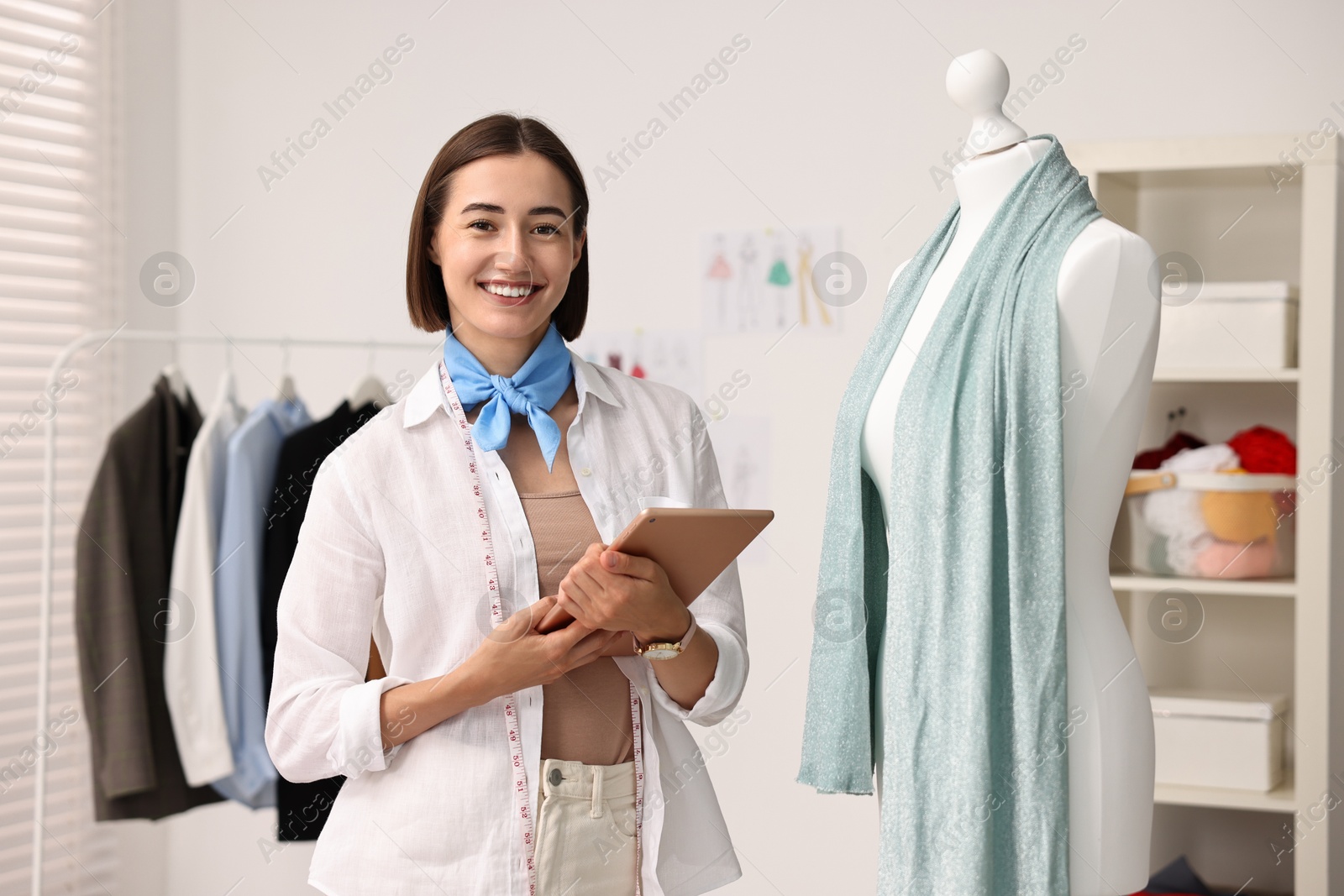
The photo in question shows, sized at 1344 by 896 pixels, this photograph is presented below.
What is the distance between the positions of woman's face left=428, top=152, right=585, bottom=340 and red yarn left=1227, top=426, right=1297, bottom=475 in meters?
1.77

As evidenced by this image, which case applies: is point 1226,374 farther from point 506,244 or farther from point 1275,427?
point 506,244

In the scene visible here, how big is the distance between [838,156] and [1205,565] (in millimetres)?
1375

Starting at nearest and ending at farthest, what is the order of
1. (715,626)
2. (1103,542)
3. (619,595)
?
(619,595)
(1103,542)
(715,626)

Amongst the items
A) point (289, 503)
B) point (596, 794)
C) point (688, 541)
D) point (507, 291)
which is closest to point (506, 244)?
point (507, 291)

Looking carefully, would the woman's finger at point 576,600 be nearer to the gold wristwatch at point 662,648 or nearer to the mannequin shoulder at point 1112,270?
the gold wristwatch at point 662,648

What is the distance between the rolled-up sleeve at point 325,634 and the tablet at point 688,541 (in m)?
0.23

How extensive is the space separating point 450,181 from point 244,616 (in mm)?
1624

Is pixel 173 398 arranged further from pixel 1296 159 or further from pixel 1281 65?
pixel 1281 65

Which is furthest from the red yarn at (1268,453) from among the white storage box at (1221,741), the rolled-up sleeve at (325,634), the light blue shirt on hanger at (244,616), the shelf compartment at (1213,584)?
the light blue shirt on hanger at (244,616)

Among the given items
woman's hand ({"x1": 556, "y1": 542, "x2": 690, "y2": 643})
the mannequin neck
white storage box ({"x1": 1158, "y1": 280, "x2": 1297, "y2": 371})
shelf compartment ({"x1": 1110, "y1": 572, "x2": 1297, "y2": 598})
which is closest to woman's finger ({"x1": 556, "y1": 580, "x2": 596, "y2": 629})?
woman's hand ({"x1": 556, "y1": 542, "x2": 690, "y2": 643})

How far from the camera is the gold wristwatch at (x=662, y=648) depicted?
1269mm

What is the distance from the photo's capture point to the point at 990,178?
138 cm

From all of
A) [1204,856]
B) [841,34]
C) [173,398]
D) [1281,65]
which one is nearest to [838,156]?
[841,34]

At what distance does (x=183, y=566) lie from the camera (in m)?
2.61
